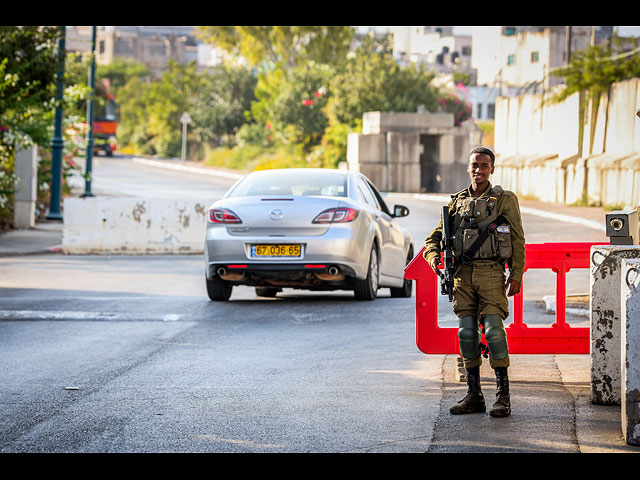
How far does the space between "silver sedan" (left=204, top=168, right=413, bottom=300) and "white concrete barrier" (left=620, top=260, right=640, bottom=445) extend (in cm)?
675

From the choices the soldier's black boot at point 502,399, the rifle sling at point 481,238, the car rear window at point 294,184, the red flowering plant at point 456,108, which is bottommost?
the soldier's black boot at point 502,399

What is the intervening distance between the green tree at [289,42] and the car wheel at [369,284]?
174 feet

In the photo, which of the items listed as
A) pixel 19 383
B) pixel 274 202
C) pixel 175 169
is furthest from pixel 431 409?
pixel 175 169

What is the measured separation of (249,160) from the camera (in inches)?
2467

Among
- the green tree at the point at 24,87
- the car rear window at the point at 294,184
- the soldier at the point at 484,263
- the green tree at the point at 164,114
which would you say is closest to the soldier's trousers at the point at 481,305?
the soldier at the point at 484,263

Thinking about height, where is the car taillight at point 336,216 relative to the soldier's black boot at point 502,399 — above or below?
above

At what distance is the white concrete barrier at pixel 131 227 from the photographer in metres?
20.9

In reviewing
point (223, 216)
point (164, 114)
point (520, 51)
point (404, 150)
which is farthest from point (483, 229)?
point (520, 51)

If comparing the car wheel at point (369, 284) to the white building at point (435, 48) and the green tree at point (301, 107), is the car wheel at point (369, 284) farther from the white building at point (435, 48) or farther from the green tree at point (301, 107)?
the white building at point (435, 48)

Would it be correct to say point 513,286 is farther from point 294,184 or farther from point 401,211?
point 401,211

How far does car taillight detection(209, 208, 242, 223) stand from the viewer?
43.4 ft

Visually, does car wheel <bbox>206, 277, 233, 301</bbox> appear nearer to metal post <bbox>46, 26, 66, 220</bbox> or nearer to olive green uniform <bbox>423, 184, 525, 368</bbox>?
olive green uniform <bbox>423, 184, 525, 368</bbox>

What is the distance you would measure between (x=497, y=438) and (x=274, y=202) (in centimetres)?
697
